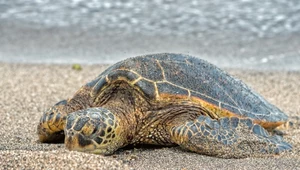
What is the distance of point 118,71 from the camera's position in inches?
178

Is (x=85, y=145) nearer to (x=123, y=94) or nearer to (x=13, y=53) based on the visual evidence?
(x=123, y=94)

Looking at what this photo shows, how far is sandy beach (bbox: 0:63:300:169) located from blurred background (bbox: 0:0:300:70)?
89 centimetres

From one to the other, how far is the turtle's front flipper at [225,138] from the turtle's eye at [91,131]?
1.72 feet

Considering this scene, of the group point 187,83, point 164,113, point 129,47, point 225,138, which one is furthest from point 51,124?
point 129,47

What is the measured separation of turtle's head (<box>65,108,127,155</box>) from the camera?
3.96 m

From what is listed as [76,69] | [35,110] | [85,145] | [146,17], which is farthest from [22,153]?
[146,17]

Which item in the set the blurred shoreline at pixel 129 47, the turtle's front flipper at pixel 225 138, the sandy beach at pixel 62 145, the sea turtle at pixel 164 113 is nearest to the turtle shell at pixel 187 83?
the sea turtle at pixel 164 113

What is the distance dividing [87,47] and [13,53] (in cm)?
134

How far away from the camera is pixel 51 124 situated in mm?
4660

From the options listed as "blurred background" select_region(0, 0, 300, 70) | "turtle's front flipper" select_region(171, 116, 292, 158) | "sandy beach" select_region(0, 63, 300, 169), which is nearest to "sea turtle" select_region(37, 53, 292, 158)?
"turtle's front flipper" select_region(171, 116, 292, 158)

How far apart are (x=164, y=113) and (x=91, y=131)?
745 millimetres

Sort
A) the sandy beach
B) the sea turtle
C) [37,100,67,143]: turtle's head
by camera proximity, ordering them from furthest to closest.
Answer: [37,100,67,143]: turtle's head < the sea turtle < the sandy beach

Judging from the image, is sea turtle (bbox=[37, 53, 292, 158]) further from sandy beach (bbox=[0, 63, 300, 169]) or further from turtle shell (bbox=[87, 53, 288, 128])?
sandy beach (bbox=[0, 63, 300, 169])

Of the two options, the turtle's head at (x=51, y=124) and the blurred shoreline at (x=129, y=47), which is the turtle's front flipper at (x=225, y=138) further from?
the blurred shoreline at (x=129, y=47)
